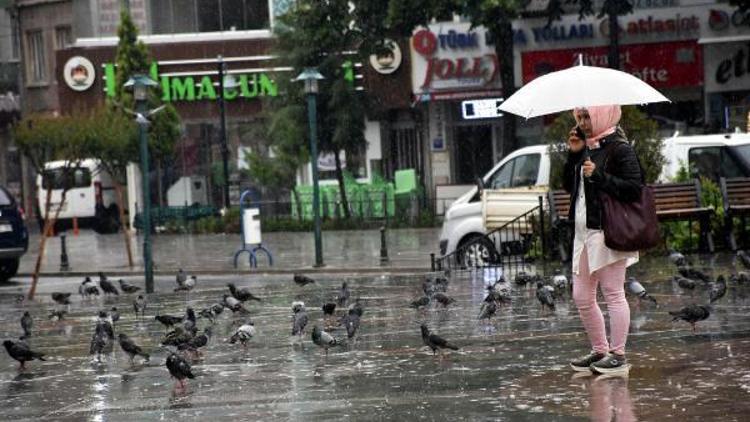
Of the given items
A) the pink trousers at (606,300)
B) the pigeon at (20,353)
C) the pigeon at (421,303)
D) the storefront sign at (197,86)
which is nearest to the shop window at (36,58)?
the storefront sign at (197,86)

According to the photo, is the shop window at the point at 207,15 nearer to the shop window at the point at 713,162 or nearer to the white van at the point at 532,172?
the white van at the point at 532,172

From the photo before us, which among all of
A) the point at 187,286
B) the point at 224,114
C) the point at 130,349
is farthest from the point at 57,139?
the point at 224,114

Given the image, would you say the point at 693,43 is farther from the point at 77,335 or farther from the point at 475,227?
the point at 77,335

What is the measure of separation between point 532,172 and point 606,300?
1297 cm

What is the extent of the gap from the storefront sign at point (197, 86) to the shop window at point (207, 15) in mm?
1882

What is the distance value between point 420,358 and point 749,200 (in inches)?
367

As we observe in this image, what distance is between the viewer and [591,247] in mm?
10805

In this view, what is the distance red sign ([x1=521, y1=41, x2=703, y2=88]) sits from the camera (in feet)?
132

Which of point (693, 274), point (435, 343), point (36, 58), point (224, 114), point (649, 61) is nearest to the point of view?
point (435, 343)

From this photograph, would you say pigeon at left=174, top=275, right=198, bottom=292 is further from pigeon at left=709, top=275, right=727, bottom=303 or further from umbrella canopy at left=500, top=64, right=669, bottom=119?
umbrella canopy at left=500, top=64, right=669, bottom=119

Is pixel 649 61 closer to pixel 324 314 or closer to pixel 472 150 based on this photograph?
pixel 472 150

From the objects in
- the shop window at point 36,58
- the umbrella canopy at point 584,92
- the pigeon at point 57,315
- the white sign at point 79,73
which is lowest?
the pigeon at point 57,315

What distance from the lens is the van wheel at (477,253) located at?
22859 millimetres

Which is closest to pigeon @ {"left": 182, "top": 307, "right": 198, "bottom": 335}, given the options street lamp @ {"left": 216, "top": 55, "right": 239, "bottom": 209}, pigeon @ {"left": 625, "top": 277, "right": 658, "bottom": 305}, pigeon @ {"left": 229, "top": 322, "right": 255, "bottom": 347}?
pigeon @ {"left": 229, "top": 322, "right": 255, "bottom": 347}
